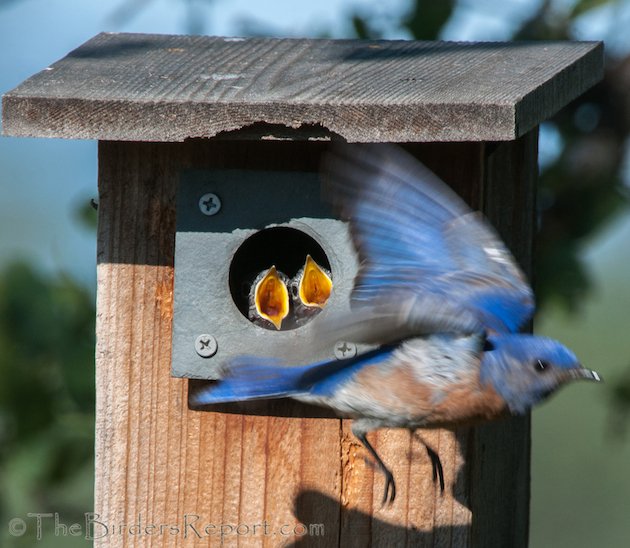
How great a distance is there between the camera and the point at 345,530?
3131 mm

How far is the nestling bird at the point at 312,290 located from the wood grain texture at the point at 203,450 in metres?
0.25

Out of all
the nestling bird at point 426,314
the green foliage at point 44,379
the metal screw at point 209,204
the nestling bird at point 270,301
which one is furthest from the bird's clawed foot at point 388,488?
the green foliage at point 44,379

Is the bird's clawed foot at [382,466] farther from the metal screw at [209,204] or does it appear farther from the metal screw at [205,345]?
the metal screw at [209,204]

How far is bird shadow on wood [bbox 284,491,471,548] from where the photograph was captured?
122 inches

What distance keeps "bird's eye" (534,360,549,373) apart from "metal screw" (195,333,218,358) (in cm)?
75

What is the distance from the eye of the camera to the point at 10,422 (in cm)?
382

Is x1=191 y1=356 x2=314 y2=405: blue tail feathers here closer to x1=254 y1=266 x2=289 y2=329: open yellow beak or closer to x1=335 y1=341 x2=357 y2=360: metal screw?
x1=335 y1=341 x2=357 y2=360: metal screw

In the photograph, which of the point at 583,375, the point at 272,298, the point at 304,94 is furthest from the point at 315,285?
the point at 583,375

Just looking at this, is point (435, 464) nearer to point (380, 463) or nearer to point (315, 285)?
point (380, 463)

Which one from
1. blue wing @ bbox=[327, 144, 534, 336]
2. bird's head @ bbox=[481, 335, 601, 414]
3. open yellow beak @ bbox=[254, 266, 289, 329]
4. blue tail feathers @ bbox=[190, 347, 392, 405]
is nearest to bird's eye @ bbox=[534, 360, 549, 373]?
bird's head @ bbox=[481, 335, 601, 414]

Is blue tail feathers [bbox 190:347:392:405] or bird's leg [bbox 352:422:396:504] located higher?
blue tail feathers [bbox 190:347:392:405]

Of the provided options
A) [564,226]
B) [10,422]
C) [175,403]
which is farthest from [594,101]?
[10,422]

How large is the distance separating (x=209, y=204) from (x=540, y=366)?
0.86m

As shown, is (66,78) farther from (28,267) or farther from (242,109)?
(28,267)
